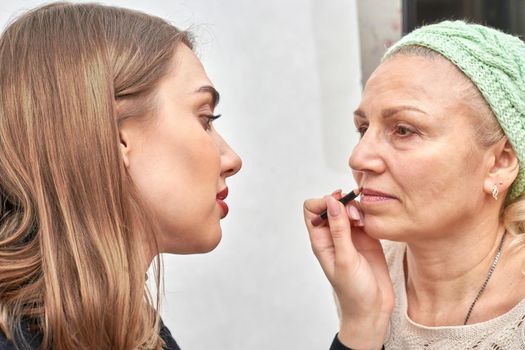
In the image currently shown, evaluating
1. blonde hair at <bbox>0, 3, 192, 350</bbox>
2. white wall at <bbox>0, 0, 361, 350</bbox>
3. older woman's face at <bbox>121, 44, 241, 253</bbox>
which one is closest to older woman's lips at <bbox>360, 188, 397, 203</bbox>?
older woman's face at <bbox>121, 44, 241, 253</bbox>

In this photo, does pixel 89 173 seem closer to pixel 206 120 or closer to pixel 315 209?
pixel 206 120

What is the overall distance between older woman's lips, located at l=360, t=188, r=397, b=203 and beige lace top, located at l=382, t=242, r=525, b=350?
301mm

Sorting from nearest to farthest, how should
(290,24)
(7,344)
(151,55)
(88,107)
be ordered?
(7,344), (88,107), (151,55), (290,24)

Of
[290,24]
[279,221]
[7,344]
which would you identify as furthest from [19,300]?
[290,24]

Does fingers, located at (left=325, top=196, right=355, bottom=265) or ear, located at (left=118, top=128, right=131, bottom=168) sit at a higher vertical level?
ear, located at (left=118, top=128, right=131, bottom=168)

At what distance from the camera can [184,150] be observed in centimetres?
142

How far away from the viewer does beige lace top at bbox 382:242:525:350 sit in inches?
56.8

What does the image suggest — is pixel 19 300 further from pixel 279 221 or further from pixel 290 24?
pixel 290 24

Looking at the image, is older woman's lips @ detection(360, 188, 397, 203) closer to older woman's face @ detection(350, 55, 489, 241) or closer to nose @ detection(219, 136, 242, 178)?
older woman's face @ detection(350, 55, 489, 241)

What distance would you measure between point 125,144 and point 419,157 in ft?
1.92

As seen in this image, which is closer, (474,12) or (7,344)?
(7,344)

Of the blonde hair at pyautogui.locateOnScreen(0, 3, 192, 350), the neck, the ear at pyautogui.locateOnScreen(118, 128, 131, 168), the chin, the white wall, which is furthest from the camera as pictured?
the white wall

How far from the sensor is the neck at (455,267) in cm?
159

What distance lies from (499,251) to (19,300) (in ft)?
3.25
